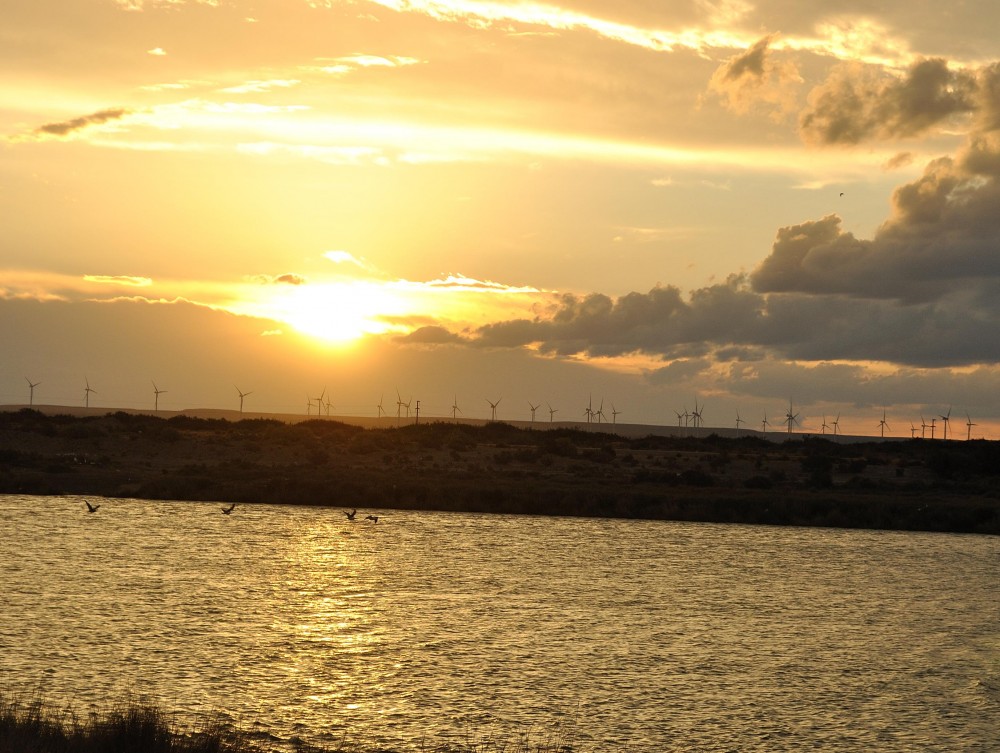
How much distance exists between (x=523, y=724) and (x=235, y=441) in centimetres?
10015

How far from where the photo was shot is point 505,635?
126 ft

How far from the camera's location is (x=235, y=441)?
4825 inches

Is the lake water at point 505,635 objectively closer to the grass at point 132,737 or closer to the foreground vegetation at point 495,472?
the grass at point 132,737

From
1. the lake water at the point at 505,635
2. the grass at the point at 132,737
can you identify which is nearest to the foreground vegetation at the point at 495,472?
the lake water at the point at 505,635

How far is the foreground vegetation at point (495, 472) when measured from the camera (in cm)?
8588

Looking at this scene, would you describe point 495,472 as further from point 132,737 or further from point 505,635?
point 132,737

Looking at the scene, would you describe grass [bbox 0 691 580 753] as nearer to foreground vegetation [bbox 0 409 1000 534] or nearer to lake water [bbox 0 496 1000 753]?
lake water [bbox 0 496 1000 753]

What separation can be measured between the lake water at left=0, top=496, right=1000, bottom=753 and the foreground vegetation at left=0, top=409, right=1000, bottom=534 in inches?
676

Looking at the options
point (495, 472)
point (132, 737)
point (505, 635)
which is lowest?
point (505, 635)

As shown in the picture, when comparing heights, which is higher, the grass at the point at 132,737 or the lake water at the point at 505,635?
the grass at the point at 132,737

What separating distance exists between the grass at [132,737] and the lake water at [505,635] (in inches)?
28.8

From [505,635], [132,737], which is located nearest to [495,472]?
[505,635]

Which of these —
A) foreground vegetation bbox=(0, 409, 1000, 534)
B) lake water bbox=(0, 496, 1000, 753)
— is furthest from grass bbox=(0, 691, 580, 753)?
foreground vegetation bbox=(0, 409, 1000, 534)

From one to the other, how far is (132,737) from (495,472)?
88.3 m
